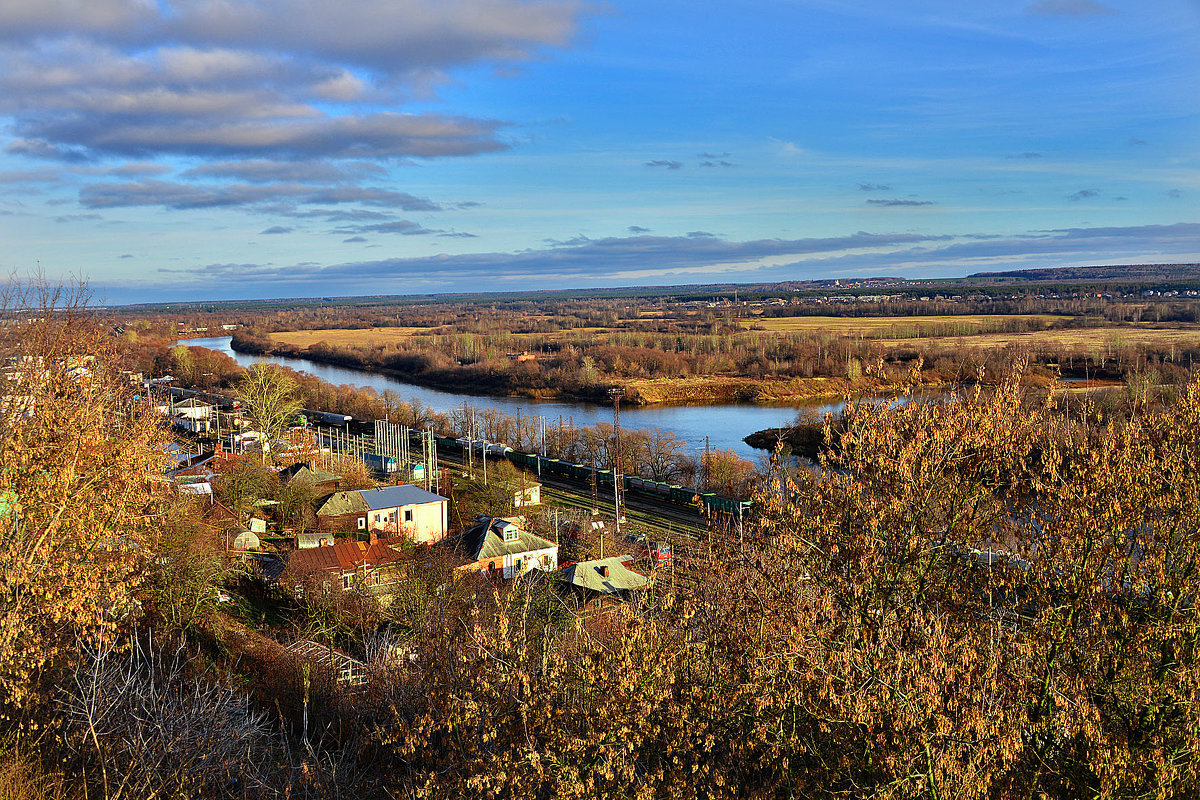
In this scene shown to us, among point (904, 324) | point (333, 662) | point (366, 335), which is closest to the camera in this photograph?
point (333, 662)

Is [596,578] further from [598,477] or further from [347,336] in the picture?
[347,336]

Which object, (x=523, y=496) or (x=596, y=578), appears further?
(x=523, y=496)

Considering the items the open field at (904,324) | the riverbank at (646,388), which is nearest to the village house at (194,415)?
the riverbank at (646,388)

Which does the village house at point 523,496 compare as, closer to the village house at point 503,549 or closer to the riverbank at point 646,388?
the village house at point 503,549

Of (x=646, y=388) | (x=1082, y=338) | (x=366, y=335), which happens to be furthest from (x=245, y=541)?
(x=366, y=335)

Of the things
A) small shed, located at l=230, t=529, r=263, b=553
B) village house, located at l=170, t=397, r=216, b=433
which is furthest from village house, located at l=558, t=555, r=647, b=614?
village house, located at l=170, t=397, r=216, b=433

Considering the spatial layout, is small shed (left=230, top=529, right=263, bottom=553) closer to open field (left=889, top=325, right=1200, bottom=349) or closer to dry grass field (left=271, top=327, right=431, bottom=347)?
open field (left=889, top=325, right=1200, bottom=349)

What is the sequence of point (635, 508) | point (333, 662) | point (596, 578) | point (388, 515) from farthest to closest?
point (635, 508), point (388, 515), point (596, 578), point (333, 662)

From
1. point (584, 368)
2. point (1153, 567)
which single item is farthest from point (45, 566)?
point (584, 368)
